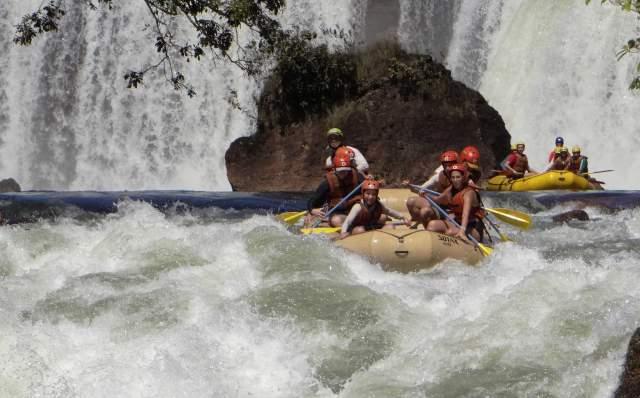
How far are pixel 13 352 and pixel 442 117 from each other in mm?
14461

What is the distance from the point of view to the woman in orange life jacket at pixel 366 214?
10344mm

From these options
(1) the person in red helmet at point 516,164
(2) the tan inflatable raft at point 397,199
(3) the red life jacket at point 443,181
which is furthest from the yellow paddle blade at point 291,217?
(1) the person in red helmet at point 516,164

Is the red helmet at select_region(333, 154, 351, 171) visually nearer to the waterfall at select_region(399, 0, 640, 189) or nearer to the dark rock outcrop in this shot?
the waterfall at select_region(399, 0, 640, 189)

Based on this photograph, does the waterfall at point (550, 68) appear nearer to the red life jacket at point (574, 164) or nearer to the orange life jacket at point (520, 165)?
the red life jacket at point (574, 164)

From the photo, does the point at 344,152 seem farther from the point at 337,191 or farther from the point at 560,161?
the point at 560,161

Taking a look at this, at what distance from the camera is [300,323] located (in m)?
7.22

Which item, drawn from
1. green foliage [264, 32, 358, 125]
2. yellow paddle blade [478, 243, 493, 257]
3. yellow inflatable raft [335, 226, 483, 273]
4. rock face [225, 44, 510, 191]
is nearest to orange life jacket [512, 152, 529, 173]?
rock face [225, 44, 510, 191]

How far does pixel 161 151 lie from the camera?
79.2ft

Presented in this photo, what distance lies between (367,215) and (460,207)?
88cm

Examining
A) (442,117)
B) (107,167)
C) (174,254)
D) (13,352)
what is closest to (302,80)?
(442,117)

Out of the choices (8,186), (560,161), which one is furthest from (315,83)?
(8,186)

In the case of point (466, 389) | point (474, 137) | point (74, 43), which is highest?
point (74, 43)

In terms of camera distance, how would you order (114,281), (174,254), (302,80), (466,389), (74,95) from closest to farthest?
(466,389), (114,281), (174,254), (302,80), (74,95)

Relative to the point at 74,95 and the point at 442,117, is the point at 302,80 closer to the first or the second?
the point at 442,117
